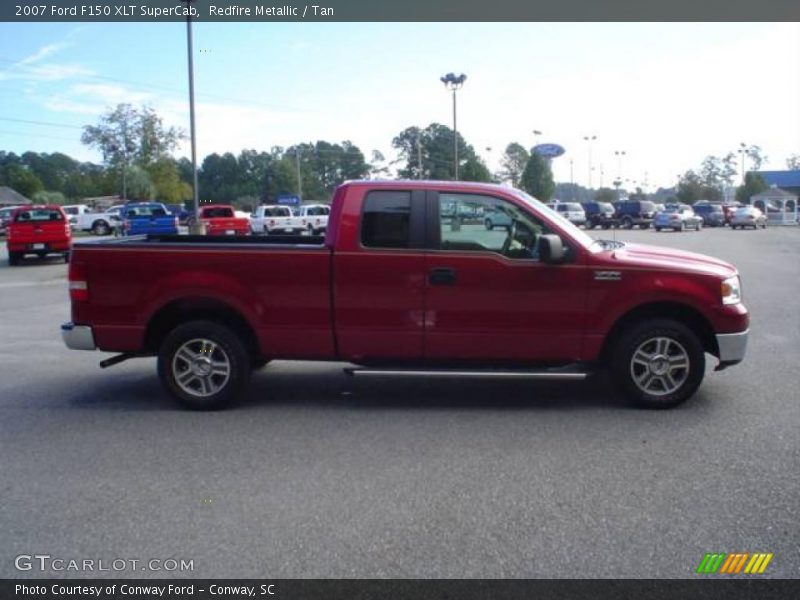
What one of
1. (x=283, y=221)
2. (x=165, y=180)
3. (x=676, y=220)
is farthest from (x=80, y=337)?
(x=165, y=180)

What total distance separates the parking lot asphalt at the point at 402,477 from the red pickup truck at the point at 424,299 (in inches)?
16.6

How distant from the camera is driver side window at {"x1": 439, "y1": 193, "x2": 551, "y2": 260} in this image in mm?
6480

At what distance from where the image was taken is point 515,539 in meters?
4.04

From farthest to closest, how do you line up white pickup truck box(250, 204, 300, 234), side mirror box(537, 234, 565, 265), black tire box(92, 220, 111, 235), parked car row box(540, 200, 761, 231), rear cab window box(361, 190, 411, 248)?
parked car row box(540, 200, 761, 231) → black tire box(92, 220, 111, 235) → white pickup truck box(250, 204, 300, 234) → rear cab window box(361, 190, 411, 248) → side mirror box(537, 234, 565, 265)

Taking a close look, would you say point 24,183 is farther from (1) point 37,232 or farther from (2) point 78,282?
(2) point 78,282

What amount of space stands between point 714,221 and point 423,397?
55409 millimetres

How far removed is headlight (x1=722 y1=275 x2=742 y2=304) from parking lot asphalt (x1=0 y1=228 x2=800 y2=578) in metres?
0.93

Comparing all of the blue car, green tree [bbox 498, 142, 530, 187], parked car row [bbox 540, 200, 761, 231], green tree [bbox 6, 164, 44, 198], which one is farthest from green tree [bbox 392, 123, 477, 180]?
green tree [bbox 6, 164, 44, 198]

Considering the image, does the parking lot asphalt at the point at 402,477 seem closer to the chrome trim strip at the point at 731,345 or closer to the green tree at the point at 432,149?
the chrome trim strip at the point at 731,345

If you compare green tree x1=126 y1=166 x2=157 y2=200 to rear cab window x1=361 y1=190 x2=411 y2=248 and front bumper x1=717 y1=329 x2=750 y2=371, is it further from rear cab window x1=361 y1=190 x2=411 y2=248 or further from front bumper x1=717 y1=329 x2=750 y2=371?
front bumper x1=717 y1=329 x2=750 y2=371

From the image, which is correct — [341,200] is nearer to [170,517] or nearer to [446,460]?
[446,460]

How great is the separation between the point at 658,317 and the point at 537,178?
102 feet

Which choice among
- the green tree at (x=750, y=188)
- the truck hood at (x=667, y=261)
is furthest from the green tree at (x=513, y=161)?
the green tree at (x=750, y=188)

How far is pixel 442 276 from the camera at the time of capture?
639 cm
